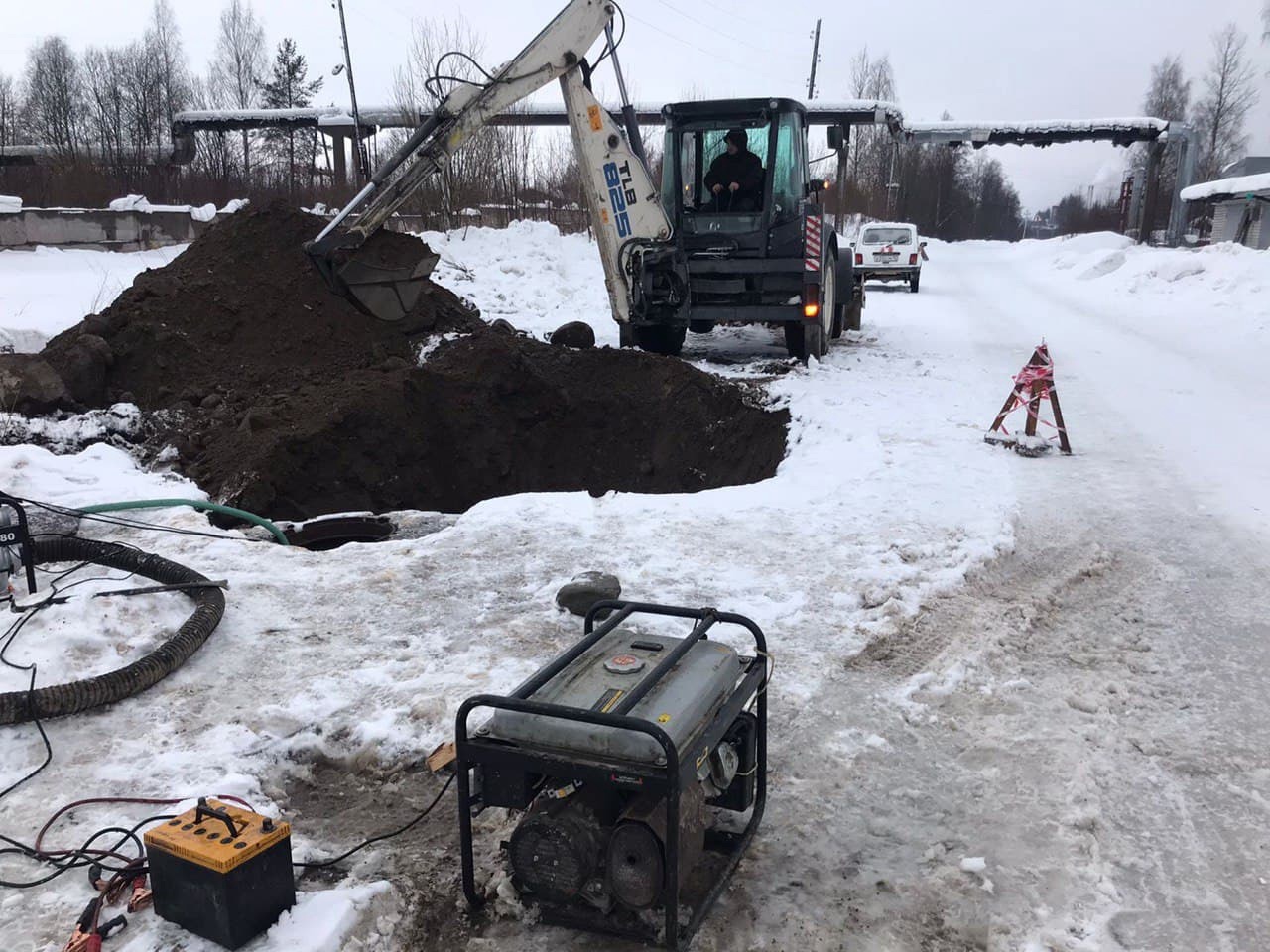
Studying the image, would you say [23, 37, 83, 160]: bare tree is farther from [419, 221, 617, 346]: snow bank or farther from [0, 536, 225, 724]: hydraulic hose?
[0, 536, 225, 724]: hydraulic hose

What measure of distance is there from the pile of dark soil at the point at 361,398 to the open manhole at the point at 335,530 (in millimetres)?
1208

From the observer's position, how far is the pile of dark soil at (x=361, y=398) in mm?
9688

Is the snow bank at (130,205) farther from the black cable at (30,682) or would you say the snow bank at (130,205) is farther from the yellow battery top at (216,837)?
the yellow battery top at (216,837)

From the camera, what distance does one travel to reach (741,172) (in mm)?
12008

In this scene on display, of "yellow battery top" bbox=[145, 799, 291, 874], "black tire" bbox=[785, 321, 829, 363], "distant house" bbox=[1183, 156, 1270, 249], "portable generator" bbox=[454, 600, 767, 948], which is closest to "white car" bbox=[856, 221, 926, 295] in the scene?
"black tire" bbox=[785, 321, 829, 363]

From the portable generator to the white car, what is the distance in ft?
74.1

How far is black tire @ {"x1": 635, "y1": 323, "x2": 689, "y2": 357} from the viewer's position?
13109 mm

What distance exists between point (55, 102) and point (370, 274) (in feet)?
158

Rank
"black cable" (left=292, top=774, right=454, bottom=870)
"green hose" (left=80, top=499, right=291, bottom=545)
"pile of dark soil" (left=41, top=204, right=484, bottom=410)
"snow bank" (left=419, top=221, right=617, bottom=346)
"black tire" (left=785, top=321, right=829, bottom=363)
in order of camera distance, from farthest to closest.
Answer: "snow bank" (left=419, top=221, right=617, bottom=346) < "black tire" (left=785, top=321, right=829, bottom=363) < "pile of dark soil" (left=41, top=204, right=484, bottom=410) < "green hose" (left=80, top=499, right=291, bottom=545) < "black cable" (left=292, top=774, right=454, bottom=870)

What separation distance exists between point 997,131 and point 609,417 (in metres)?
34.4

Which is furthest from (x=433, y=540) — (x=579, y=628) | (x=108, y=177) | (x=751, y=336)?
(x=108, y=177)

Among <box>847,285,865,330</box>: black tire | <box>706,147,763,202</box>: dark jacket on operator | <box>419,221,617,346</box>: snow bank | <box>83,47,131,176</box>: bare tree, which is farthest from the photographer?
<box>83,47,131,176</box>: bare tree

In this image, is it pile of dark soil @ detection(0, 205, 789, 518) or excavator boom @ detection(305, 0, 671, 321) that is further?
excavator boom @ detection(305, 0, 671, 321)

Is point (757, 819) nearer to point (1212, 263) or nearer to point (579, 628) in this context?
point (579, 628)
